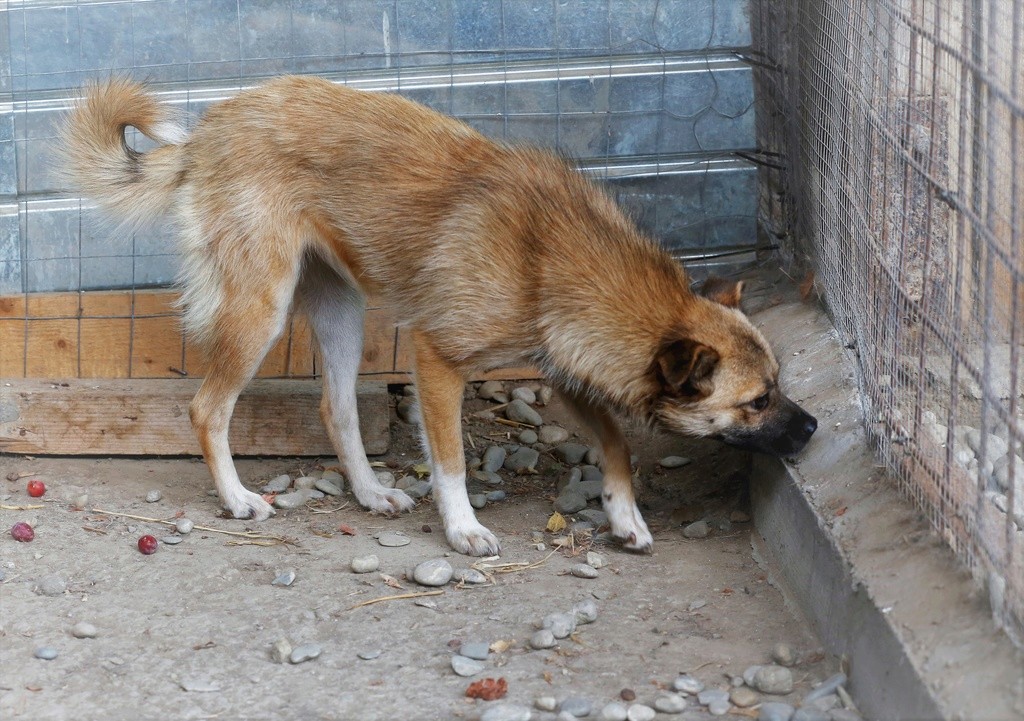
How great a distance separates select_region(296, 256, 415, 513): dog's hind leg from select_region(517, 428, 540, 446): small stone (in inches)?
32.2

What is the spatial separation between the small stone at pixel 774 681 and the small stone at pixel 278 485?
235 centimetres

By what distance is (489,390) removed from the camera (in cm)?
549

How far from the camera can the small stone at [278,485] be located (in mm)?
4633

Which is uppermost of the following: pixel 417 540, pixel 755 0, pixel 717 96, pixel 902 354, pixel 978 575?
pixel 755 0

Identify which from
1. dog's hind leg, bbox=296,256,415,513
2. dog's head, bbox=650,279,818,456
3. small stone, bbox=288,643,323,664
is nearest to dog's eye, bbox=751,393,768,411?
dog's head, bbox=650,279,818,456

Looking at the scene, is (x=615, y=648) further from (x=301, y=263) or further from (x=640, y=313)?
(x=301, y=263)

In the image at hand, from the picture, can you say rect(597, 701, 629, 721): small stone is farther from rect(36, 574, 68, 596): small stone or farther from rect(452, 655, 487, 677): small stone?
rect(36, 574, 68, 596): small stone

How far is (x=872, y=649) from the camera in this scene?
9.10 ft

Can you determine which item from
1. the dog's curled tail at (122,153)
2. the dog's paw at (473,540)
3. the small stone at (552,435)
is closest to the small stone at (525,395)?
the small stone at (552,435)

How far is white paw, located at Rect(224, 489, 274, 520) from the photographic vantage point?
4.30 meters

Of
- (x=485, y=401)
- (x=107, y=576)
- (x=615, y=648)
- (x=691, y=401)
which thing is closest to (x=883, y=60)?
(x=691, y=401)

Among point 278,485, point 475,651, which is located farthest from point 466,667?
point 278,485

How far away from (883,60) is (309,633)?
2.51m

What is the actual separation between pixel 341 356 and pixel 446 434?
782 millimetres
